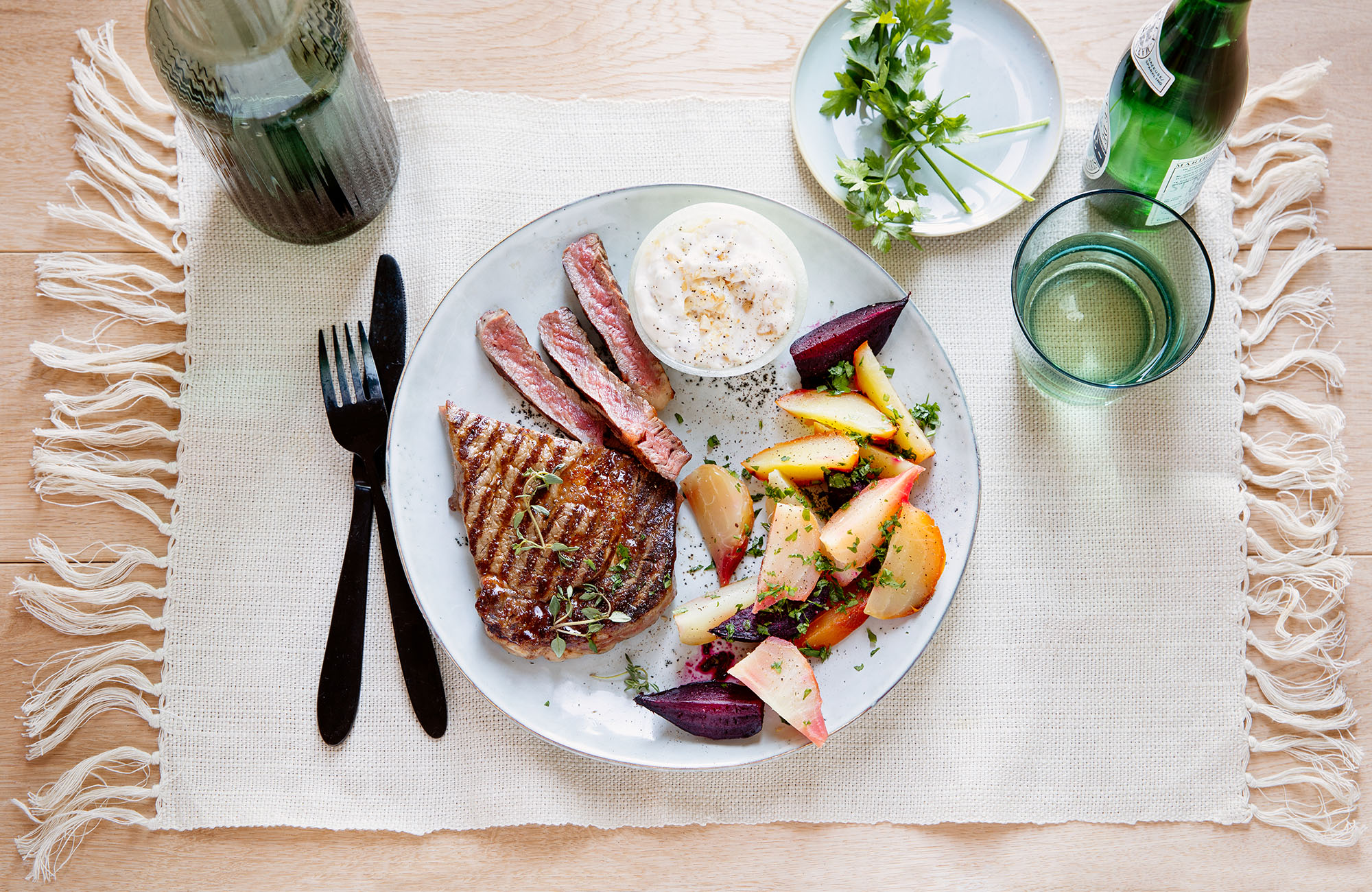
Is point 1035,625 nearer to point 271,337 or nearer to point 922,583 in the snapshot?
point 922,583

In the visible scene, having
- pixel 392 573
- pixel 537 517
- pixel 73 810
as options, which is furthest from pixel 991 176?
pixel 73 810

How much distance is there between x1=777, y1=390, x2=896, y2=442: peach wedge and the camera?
6.83ft

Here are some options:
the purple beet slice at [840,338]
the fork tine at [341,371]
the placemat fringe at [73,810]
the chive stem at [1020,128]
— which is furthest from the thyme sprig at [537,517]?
the chive stem at [1020,128]

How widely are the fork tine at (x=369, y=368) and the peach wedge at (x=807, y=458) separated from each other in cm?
92

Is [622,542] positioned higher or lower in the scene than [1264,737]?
higher

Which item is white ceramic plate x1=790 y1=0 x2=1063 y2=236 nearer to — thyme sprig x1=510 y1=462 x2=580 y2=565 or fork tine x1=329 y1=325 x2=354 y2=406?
thyme sprig x1=510 y1=462 x2=580 y2=565

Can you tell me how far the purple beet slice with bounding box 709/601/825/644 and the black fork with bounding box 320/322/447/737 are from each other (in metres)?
0.71

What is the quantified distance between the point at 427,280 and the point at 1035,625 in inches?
69.4

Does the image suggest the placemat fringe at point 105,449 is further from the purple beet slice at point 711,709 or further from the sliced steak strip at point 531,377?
the purple beet slice at point 711,709

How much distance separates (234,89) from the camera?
5.90 ft

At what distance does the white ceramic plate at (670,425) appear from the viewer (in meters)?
2.13

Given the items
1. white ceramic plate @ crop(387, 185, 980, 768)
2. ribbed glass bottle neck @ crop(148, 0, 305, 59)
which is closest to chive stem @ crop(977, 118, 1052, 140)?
white ceramic plate @ crop(387, 185, 980, 768)

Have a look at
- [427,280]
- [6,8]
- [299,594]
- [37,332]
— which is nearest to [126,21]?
[6,8]

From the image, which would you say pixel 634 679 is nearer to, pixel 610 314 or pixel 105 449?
pixel 610 314
